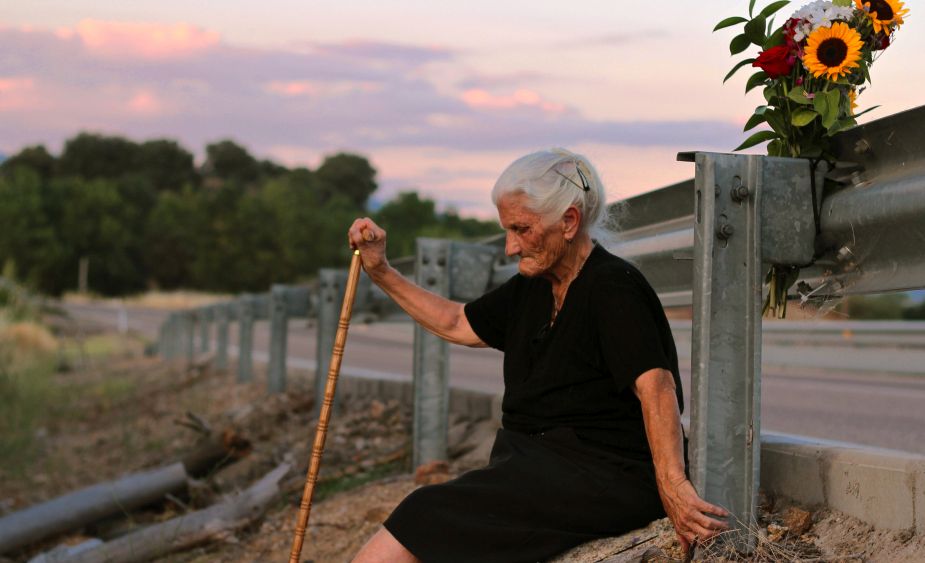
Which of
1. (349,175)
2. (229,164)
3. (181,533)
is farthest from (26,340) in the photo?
(229,164)

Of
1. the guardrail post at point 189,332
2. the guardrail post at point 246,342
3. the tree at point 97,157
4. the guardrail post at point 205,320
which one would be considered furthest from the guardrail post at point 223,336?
the tree at point 97,157

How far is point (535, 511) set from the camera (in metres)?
3.57

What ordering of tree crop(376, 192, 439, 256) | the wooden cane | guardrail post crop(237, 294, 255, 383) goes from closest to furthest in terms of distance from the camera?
the wooden cane, guardrail post crop(237, 294, 255, 383), tree crop(376, 192, 439, 256)

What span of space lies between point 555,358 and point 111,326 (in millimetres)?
39909

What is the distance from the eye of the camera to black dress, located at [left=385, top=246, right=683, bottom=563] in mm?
3523

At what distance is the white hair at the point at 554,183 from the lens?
372cm

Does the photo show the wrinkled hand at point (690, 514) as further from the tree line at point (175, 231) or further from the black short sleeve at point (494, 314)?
the tree line at point (175, 231)

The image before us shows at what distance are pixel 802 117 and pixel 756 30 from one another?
0.40 meters

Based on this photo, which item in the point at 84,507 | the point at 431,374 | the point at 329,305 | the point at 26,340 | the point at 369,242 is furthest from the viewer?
the point at 26,340

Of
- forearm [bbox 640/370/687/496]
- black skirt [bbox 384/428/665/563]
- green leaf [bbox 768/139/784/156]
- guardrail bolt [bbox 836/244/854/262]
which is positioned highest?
green leaf [bbox 768/139/784/156]

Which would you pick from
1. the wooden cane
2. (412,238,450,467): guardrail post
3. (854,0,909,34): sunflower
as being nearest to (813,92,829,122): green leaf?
(854,0,909,34): sunflower

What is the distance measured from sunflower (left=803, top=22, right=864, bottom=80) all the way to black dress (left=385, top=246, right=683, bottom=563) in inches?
31.6

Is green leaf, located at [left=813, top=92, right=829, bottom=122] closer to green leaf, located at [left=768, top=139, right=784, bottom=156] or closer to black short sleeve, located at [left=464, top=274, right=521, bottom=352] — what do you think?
green leaf, located at [left=768, top=139, right=784, bottom=156]

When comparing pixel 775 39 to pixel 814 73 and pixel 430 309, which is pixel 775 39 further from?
pixel 430 309
